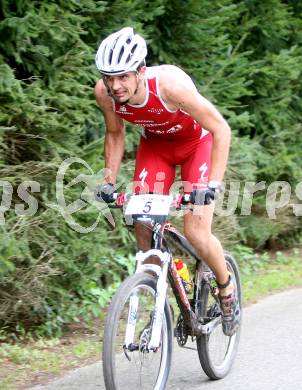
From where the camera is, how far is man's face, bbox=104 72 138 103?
4516 millimetres

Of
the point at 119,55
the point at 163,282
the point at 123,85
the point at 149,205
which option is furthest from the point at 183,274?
the point at 119,55

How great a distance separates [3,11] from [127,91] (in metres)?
1.99

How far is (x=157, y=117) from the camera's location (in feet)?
15.7

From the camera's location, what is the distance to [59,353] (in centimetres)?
581

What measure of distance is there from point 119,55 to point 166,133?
30.9 inches

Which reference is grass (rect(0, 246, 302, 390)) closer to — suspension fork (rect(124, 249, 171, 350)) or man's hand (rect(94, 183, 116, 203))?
suspension fork (rect(124, 249, 171, 350))

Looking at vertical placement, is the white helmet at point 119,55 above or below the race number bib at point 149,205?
above

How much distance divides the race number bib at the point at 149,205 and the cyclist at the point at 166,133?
0.74ft

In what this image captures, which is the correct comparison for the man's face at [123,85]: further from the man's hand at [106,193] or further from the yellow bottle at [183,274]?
the yellow bottle at [183,274]

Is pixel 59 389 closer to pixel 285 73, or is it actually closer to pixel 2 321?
pixel 2 321

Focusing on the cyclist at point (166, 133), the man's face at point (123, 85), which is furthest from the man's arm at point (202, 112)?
the man's face at point (123, 85)

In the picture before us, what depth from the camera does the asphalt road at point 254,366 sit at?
5074mm

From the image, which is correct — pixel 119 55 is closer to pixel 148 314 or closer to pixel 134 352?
pixel 148 314

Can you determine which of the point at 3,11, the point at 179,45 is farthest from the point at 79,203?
the point at 179,45
